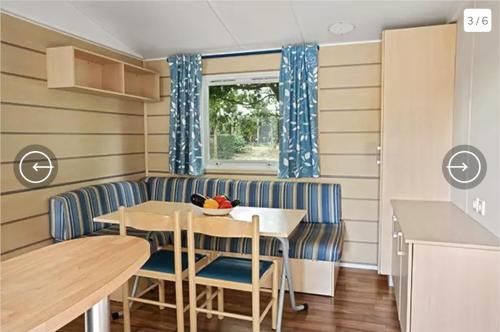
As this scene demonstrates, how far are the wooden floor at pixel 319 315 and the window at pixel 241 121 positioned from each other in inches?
58.3

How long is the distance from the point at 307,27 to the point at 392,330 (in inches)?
102

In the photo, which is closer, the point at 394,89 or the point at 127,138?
the point at 394,89

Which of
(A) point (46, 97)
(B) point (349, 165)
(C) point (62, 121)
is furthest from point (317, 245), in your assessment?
(A) point (46, 97)

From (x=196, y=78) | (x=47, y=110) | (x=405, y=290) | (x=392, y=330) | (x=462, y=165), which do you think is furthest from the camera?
(x=196, y=78)

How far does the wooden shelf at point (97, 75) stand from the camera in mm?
2975

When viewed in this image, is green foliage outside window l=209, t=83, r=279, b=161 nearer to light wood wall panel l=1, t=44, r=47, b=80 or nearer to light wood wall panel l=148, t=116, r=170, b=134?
light wood wall panel l=148, t=116, r=170, b=134

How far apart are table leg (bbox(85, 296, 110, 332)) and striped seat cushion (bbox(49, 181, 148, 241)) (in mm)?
1870

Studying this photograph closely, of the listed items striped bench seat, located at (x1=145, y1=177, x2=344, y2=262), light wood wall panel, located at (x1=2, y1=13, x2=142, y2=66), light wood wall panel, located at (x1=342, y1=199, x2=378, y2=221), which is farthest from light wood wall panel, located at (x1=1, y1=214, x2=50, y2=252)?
light wood wall panel, located at (x1=342, y1=199, x2=378, y2=221)

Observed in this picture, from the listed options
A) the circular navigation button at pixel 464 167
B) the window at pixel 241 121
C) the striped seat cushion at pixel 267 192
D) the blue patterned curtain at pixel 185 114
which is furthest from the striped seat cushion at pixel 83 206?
the circular navigation button at pixel 464 167

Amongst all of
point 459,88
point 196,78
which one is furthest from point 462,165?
point 196,78

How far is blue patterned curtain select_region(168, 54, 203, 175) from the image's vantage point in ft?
13.2

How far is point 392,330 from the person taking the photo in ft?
8.31

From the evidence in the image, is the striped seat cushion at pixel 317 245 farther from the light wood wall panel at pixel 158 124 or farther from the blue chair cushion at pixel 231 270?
the light wood wall panel at pixel 158 124

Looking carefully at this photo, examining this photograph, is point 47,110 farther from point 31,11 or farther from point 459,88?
point 459,88
